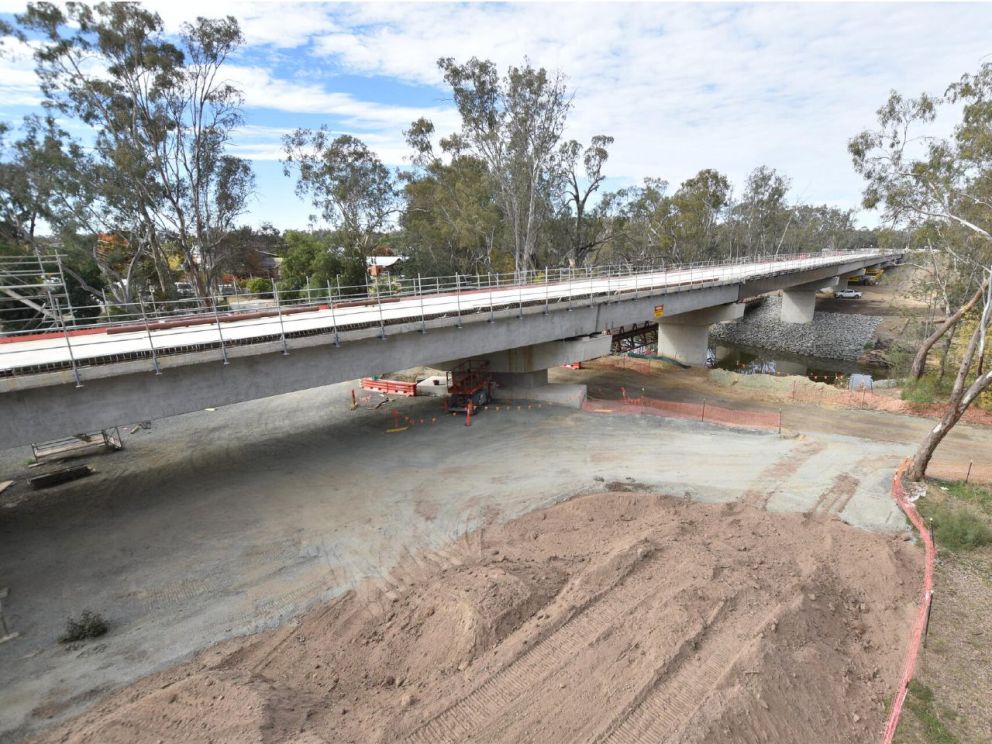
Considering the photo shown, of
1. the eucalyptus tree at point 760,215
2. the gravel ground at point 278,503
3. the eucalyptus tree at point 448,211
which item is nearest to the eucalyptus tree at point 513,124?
the eucalyptus tree at point 448,211

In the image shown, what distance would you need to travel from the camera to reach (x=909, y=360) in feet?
96.0

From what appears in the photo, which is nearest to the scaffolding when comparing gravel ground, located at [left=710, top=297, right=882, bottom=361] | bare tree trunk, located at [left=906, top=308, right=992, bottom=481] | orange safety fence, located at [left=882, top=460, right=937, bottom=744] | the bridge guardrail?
the bridge guardrail

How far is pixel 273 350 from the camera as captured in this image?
1412cm

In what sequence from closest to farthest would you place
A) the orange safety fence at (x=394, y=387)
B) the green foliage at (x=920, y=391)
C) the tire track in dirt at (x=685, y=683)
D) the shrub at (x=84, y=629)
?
the tire track in dirt at (x=685, y=683), the shrub at (x=84, y=629), the green foliage at (x=920, y=391), the orange safety fence at (x=394, y=387)

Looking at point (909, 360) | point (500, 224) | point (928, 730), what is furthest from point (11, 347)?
point (909, 360)

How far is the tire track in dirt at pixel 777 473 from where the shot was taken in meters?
13.4

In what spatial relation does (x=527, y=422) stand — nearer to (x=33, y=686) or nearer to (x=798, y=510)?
(x=798, y=510)

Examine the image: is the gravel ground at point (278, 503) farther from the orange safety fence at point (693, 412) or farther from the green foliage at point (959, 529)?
the orange safety fence at point (693, 412)

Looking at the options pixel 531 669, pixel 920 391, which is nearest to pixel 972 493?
pixel 920 391

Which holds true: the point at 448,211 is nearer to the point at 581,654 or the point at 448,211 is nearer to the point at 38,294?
the point at 38,294

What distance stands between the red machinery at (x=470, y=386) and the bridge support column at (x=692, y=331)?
18.5m

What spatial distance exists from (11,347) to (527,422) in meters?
16.9

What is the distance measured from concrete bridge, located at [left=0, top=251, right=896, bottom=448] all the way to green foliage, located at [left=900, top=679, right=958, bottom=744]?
14.9m

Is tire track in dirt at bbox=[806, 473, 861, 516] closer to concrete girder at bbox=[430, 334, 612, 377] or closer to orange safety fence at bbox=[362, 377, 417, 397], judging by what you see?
concrete girder at bbox=[430, 334, 612, 377]
